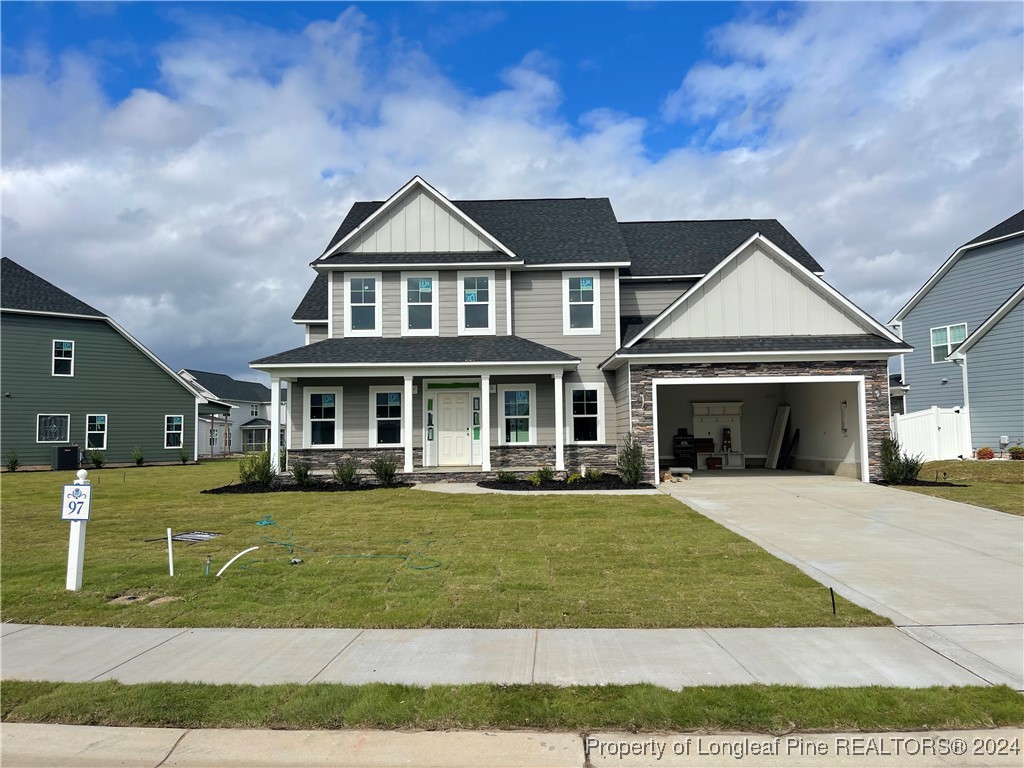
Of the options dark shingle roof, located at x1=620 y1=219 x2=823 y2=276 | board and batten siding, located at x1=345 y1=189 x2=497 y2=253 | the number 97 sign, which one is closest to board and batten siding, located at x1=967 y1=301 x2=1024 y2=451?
dark shingle roof, located at x1=620 y1=219 x2=823 y2=276

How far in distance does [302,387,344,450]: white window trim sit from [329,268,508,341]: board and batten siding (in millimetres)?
1735

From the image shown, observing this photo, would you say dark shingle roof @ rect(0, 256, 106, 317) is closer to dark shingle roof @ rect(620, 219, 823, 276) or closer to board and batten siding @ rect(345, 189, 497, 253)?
board and batten siding @ rect(345, 189, 497, 253)

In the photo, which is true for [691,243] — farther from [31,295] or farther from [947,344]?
[31,295]

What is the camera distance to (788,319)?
1806 cm

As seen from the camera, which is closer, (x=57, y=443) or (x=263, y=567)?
(x=263, y=567)

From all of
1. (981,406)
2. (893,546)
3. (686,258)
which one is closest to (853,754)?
(893,546)

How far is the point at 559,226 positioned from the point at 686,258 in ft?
14.7

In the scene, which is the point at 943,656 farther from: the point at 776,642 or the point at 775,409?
the point at 775,409

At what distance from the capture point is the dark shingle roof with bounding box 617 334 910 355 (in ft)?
56.3

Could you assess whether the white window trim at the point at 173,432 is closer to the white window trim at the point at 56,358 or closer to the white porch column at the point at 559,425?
the white window trim at the point at 56,358

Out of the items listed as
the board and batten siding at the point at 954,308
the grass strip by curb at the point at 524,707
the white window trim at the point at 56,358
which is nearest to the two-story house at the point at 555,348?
the board and batten siding at the point at 954,308

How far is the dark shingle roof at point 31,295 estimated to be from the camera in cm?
2877

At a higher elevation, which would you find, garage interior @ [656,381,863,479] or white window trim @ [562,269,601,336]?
white window trim @ [562,269,601,336]

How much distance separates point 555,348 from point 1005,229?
18563mm
